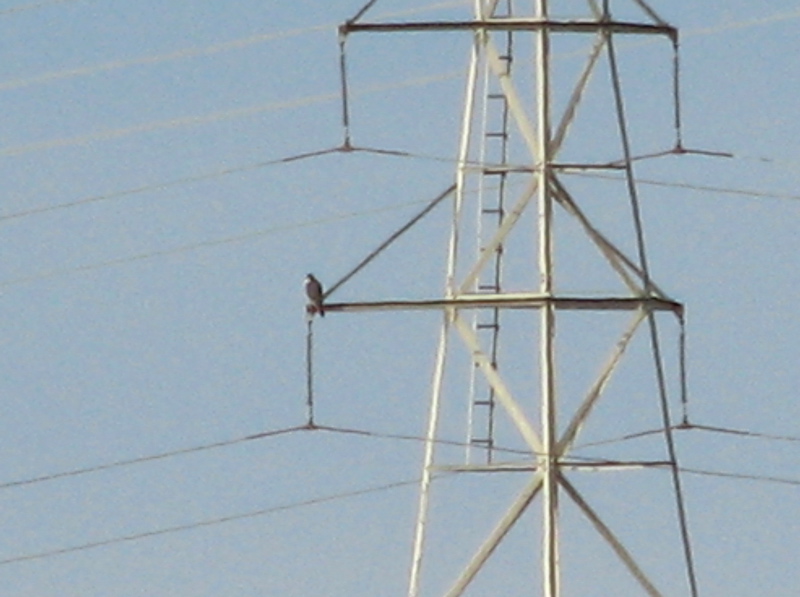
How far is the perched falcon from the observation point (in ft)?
204

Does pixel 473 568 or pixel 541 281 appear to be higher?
pixel 541 281

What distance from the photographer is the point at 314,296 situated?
62188mm

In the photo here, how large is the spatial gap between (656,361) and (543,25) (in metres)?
5.33

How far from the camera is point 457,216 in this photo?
63.5 m

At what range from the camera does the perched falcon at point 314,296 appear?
62156 millimetres

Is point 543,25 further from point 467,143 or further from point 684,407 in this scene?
point 684,407

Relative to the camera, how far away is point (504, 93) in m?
63.8

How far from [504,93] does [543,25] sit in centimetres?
131

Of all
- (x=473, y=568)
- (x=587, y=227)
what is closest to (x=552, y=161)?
(x=587, y=227)

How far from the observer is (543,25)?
63125 mm

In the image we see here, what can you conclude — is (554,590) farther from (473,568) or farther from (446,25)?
(446,25)

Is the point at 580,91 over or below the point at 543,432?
over

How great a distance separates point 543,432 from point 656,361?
1.90 meters

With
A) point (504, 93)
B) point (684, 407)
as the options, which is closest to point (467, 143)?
point (504, 93)
